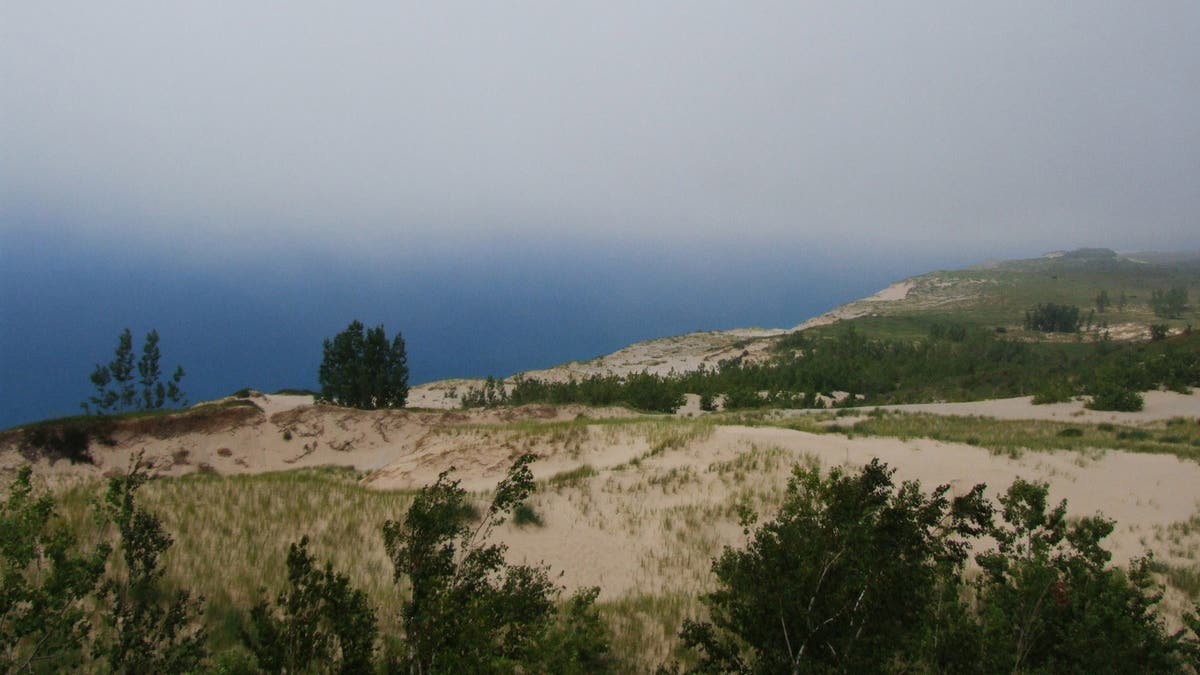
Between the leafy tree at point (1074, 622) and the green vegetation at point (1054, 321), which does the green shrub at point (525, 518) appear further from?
the green vegetation at point (1054, 321)

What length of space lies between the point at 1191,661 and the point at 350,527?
35.9ft

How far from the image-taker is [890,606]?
441 centimetres

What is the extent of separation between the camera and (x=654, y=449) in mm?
17188

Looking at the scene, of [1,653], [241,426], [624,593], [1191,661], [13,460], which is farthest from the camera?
[241,426]

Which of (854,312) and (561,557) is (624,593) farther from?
(854,312)

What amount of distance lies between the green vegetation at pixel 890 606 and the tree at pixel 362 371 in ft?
128

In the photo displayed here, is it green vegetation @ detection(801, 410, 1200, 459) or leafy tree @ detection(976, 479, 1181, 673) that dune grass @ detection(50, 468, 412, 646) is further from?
green vegetation @ detection(801, 410, 1200, 459)

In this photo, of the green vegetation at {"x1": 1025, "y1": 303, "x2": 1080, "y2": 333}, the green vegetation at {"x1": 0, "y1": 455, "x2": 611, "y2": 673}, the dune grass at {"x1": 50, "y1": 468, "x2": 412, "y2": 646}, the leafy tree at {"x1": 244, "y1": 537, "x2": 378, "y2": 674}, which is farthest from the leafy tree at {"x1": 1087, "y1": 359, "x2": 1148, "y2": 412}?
the green vegetation at {"x1": 1025, "y1": 303, "x2": 1080, "y2": 333}

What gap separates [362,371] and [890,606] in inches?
1602

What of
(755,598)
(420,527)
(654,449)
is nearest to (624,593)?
(755,598)

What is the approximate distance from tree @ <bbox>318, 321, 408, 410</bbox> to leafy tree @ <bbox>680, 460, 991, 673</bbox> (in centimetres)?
→ 3906

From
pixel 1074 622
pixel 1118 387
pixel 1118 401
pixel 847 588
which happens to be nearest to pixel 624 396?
pixel 1118 401

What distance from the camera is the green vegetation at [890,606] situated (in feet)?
14.0

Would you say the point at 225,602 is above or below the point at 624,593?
above
